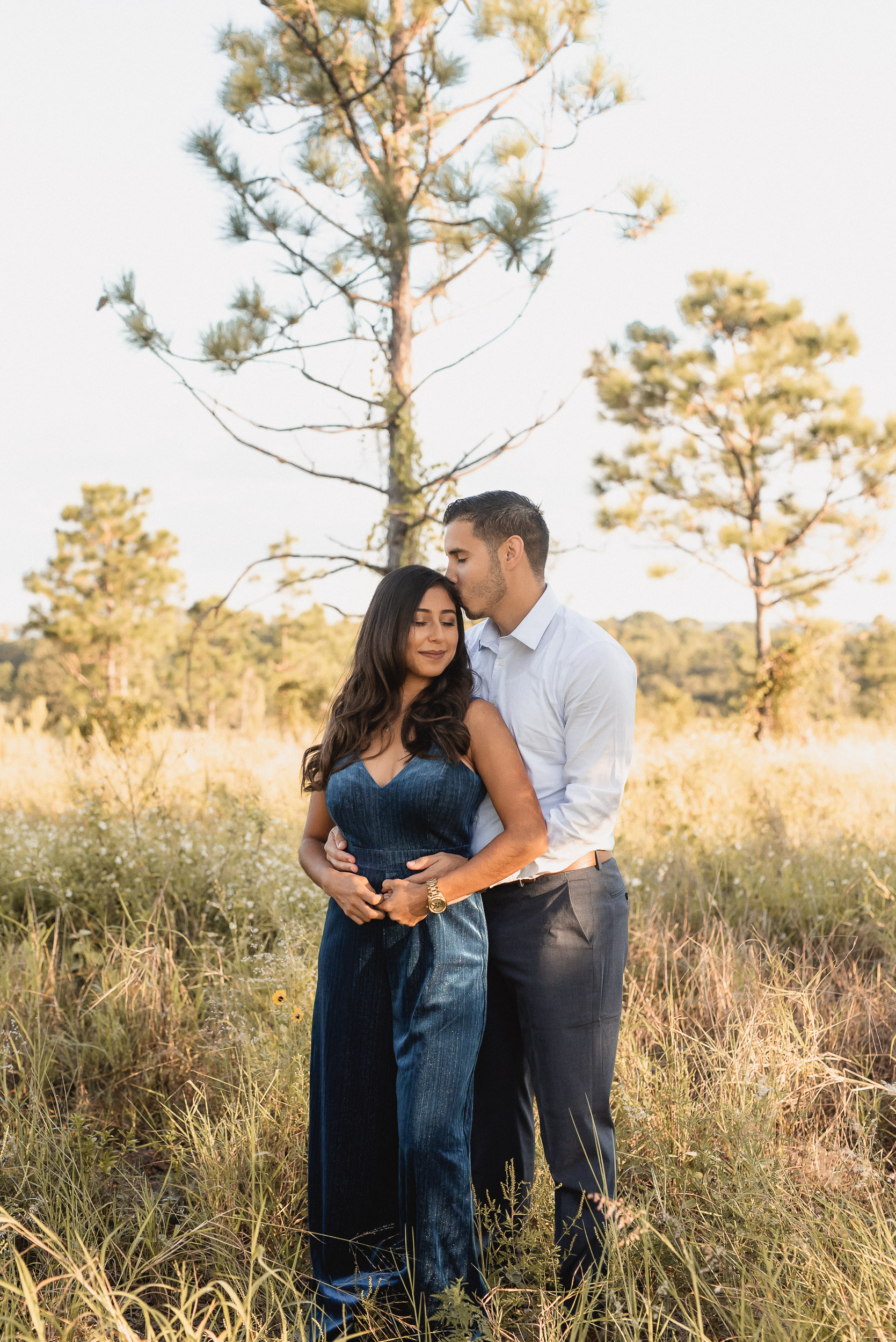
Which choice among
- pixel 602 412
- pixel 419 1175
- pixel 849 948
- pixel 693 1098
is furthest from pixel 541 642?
pixel 602 412

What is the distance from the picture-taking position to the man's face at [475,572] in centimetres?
258

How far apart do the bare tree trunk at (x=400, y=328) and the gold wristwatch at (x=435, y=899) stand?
3.67 metres

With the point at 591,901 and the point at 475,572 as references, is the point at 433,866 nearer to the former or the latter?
the point at 591,901

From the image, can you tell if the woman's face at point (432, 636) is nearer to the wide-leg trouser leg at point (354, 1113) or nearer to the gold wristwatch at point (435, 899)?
the gold wristwatch at point (435, 899)

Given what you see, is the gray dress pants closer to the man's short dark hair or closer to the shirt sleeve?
the shirt sleeve

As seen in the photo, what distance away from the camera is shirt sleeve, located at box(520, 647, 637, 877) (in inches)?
94.4

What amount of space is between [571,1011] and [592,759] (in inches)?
25.9

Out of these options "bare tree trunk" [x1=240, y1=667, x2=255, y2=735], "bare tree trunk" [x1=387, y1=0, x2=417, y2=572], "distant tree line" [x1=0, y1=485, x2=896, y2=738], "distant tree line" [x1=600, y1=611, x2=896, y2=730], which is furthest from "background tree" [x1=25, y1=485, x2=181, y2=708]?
"bare tree trunk" [x1=387, y1=0, x2=417, y2=572]

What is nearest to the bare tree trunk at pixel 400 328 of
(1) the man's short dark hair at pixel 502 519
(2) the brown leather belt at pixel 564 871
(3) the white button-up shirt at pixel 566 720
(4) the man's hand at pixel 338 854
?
(1) the man's short dark hair at pixel 502 519

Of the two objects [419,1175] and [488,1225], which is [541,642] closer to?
[419,1175]

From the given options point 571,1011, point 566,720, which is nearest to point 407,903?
point 571,1011

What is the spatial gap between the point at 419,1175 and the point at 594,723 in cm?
120

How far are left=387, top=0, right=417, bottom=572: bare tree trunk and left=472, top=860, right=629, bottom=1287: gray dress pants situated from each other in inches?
139

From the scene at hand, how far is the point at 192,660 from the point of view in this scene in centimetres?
1431
